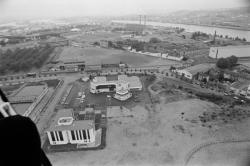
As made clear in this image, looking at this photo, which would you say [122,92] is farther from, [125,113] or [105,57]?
[105,57]

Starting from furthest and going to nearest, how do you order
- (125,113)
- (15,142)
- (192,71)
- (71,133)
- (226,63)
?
(226,63) → (192,71) → (125,113) → (71,133) → (15,142)

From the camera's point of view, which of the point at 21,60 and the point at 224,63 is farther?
the point at 21,60

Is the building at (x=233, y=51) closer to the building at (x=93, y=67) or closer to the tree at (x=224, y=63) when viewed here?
the tree at (x=224, y=63)

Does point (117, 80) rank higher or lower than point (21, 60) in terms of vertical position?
lower

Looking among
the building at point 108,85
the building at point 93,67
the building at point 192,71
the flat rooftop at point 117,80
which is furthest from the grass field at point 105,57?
the building at point 108,85

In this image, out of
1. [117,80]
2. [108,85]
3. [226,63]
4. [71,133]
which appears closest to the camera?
[71,133]

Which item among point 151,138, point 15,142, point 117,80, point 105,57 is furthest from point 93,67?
point 15,142

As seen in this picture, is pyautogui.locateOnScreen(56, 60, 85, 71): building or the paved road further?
pyautogui.locateOnScreen(56, 60, 85, 71): building

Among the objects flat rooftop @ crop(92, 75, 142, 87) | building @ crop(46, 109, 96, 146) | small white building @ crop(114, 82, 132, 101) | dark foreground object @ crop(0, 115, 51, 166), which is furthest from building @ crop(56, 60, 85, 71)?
dark foreground object @ crop(0, 115, 51, 166)

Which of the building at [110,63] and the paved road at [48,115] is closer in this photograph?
the paved road at [48,115]

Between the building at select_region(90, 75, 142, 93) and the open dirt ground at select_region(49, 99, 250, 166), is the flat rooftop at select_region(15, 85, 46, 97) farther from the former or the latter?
the open dirt ground at select_region(49, 99, 250, 166)
